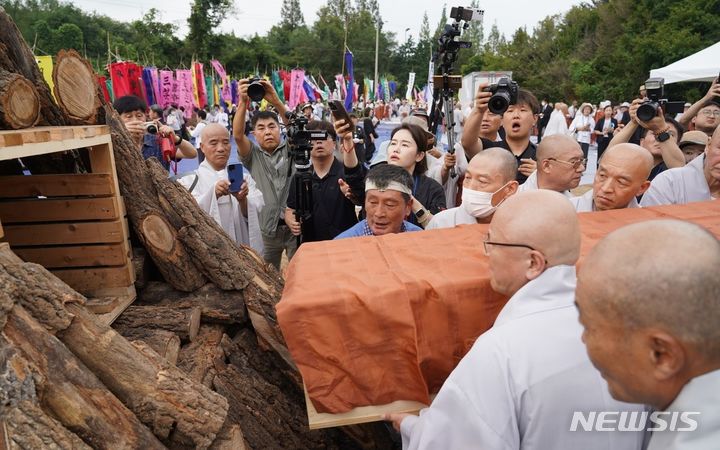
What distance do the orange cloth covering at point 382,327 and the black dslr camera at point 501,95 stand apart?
163cm

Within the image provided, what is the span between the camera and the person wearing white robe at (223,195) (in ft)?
10.8

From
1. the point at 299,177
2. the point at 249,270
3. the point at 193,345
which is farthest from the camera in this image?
the point at 299,177

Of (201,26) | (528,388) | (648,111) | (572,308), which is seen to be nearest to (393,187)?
(572,308)

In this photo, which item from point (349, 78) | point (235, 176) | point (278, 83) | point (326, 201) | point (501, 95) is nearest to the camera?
point (501, 95)

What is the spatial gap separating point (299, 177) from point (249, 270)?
74cm

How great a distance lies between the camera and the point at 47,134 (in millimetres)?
1829

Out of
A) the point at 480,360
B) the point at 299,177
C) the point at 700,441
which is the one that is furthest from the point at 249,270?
the point at 700,441

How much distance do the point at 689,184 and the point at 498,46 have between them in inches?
1558

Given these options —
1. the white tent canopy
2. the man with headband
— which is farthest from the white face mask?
the white tent canopy

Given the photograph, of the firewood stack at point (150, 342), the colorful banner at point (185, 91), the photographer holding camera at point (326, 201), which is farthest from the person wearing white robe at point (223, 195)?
the colorful banner at point (185, 91)

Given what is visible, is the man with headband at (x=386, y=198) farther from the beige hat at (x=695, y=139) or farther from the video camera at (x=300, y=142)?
the beige hat at (x=695, y=139)

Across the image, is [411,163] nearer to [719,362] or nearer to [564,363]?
[564,363]

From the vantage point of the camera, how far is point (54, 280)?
1587mm

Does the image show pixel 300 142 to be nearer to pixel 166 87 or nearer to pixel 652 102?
pixel 652 102
